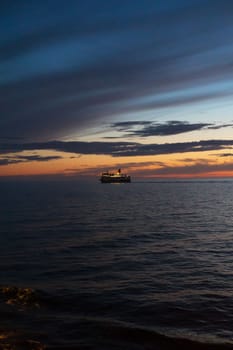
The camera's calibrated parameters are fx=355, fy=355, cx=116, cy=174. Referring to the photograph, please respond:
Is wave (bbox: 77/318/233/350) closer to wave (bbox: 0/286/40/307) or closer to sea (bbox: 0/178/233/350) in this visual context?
sea (bbox: 0/178/233/350)

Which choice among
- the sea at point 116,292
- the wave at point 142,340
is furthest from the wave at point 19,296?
the wave at point 142,340

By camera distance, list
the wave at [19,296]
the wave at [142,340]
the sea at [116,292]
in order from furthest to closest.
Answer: the wave at [19,296] < the sea at [116,292] < the wave at [142,340]

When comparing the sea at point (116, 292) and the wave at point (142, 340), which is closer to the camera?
the wave at point (142, 340)

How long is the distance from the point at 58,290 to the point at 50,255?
9.72 m

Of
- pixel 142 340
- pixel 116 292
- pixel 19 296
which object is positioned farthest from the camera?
pixel 116 292

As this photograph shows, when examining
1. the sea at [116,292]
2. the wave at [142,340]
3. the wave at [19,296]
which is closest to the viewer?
the wave at [142,340]

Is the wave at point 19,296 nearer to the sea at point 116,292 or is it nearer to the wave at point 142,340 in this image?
the sea at point 116,292

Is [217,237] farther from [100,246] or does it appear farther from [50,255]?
[50,255]

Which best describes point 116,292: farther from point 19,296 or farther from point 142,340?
point 142,340

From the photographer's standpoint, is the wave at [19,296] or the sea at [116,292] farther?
the wave at [19,296]

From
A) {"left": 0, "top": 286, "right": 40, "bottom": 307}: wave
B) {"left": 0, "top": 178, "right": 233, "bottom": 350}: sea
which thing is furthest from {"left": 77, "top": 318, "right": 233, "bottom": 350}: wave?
{"left": 0, "top": 286, "right": 40, "bottom": 307}: wave

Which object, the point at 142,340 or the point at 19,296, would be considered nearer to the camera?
the point at 142,340

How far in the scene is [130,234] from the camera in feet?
131

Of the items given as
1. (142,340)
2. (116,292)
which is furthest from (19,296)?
(142,340)
